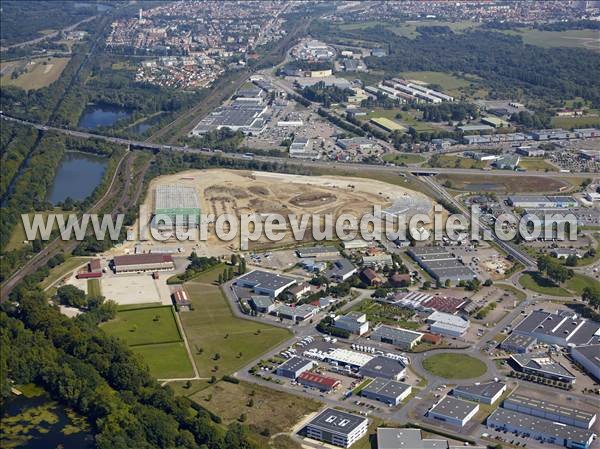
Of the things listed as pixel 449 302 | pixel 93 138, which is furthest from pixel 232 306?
pixel 93 138

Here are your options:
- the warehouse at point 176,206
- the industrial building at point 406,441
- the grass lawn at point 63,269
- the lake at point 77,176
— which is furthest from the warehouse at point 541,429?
the lake at point 77,176

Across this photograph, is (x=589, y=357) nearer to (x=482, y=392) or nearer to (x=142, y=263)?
(x=482, y=392)

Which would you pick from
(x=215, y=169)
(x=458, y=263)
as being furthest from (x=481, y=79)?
(x=458, y=263)

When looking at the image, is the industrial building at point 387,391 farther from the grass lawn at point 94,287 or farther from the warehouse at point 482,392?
the grass lawn at point 94,287

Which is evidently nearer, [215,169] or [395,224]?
[395,224]

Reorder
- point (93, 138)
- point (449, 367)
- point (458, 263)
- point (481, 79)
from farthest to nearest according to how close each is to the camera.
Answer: point (481, 79)
point (93, 138)
point (458, 263)
point (449, 367)

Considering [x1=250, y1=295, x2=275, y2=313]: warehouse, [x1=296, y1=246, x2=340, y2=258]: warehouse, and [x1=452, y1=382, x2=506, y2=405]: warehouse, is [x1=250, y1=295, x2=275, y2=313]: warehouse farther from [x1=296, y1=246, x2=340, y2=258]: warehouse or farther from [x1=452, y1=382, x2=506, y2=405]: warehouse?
[x1=452, y1=382, x2=506, y2=405]: warehouse

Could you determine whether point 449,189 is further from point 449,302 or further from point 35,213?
point 35,213

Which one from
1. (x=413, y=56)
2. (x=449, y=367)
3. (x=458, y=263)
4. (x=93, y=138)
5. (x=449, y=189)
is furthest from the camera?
(x=413, y=56)
